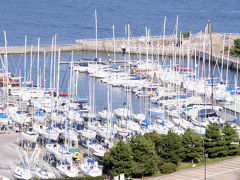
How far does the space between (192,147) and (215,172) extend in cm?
340

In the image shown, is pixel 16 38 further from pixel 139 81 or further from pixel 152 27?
pixel 139 81

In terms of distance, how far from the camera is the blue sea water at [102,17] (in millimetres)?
125625

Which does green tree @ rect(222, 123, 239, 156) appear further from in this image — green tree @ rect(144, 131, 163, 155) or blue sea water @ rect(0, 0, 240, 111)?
blue sea water @ rect(0, 0, 240, 111)

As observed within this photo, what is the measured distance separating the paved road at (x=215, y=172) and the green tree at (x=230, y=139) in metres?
1.78

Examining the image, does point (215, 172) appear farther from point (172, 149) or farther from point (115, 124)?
point (115, 124)

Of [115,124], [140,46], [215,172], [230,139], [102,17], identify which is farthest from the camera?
[102,17]

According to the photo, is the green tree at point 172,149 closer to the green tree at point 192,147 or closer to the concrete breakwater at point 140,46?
the green tree at point 192,147

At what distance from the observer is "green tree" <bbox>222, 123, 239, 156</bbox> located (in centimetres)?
4921

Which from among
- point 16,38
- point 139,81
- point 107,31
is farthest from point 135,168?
point 107,31

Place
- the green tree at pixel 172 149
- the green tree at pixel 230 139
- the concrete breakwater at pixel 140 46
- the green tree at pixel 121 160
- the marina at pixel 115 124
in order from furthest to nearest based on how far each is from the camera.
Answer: the concrete breakwater at pixel 140 46
the green tree at pixel 230 139
the green tree at pixel 172 149
the marina at pixel 115 124
the green tree at pixel 121 160

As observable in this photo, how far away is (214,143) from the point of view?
48719 mm

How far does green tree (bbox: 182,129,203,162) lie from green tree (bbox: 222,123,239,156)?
2.64 m

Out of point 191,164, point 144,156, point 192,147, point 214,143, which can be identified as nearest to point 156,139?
point 192,147

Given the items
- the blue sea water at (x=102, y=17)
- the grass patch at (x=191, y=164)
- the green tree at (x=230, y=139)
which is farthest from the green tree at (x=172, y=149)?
the blue sea water at (x=102, y=17)
